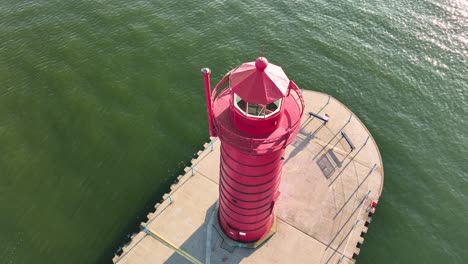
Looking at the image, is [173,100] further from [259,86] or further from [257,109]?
[259,86]

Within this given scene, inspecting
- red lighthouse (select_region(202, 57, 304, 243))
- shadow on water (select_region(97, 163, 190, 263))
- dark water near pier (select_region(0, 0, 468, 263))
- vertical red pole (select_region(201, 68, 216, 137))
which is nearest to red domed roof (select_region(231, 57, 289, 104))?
red lighthouse (select_region(202, 57, 304, 243))

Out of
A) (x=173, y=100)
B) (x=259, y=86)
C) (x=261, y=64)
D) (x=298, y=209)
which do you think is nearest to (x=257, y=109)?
(x=259, y=86)

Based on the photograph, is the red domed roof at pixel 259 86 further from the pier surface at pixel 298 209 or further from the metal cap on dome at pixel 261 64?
the pier surface at pixel 298 209

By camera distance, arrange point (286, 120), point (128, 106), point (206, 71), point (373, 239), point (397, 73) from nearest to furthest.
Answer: point (206, 71) < point (286, 120) < point (373, 239) < point (128, 106) < point (397, 73)

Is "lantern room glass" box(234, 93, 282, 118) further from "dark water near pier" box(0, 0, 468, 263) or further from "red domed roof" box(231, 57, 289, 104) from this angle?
"dark water near pier" box(0, 0, 468, 263)

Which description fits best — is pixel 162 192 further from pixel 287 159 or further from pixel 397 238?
pixel 397 238

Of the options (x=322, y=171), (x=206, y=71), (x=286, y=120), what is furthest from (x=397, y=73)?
(x=206, y=71)
